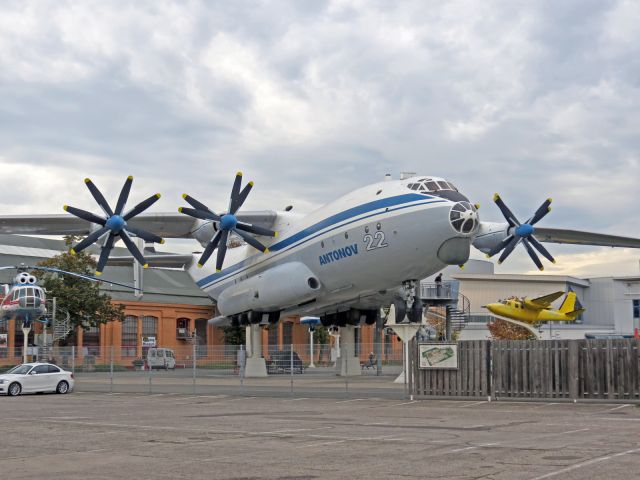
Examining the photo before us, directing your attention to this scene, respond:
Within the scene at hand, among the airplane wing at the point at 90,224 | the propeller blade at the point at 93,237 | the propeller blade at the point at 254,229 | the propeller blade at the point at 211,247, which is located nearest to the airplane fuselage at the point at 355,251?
the propeller blade at the point at 254,229

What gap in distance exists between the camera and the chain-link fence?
90.0ft

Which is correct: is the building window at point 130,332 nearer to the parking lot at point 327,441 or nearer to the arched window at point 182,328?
the arched window at point 182,328

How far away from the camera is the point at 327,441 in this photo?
479 inches

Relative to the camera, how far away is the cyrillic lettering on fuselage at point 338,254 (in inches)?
1118

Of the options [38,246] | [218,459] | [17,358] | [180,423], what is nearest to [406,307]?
[180,423]

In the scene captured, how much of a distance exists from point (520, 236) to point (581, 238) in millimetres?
7184

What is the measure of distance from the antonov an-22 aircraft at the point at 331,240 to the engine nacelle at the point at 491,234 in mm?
50

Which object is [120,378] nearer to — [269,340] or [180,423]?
[180,423]

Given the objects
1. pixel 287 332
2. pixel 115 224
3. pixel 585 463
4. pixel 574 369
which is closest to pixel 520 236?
pixel 574 369

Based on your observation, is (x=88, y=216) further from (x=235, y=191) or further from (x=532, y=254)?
(x=532, y=254)

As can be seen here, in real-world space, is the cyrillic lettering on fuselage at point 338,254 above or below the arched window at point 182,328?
above

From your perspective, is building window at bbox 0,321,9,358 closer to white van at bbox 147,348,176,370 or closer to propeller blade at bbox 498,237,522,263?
white van at bbox 147,348,176,370

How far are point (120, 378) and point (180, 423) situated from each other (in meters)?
17.8

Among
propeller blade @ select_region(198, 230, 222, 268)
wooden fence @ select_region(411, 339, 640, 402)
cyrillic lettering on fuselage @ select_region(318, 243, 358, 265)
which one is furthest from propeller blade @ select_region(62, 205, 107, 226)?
wooden fence @ select_region(411, 339, 640, 402)
